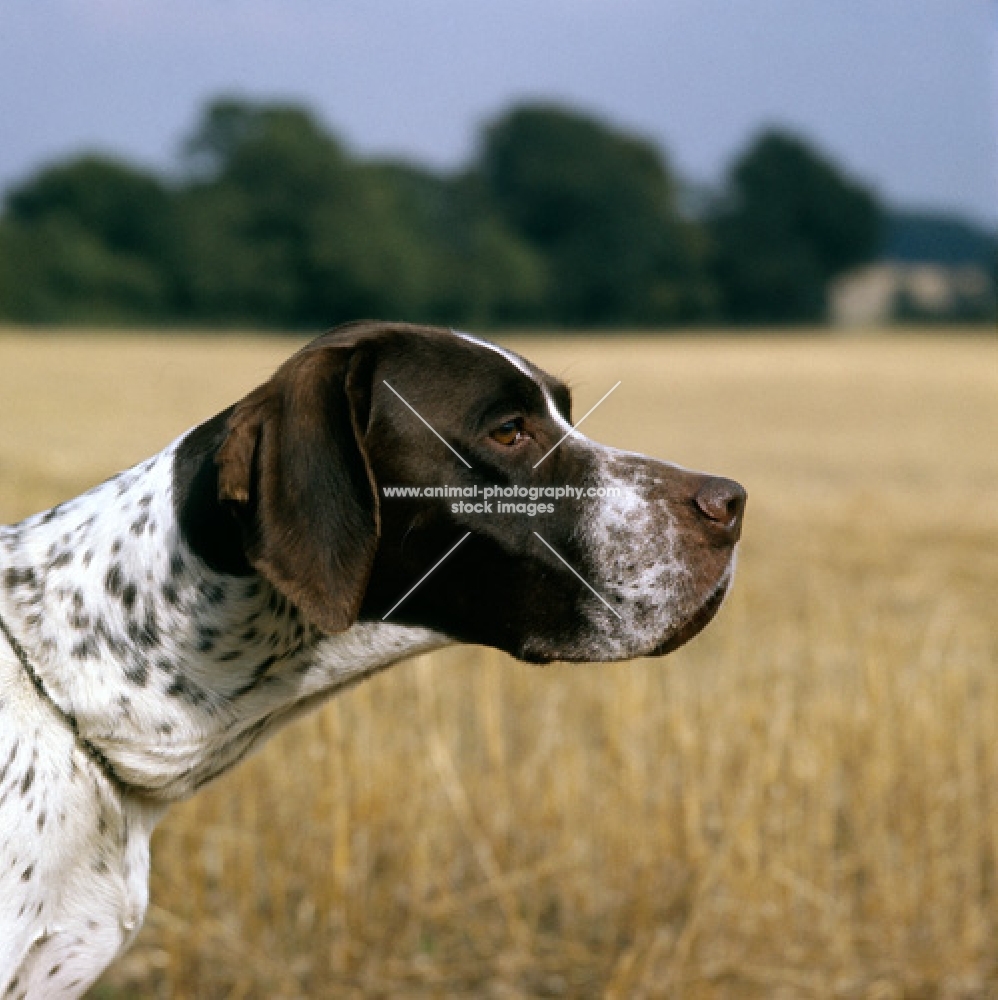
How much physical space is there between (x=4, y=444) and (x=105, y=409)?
187 inches

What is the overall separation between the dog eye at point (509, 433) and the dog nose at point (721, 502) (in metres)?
0.37

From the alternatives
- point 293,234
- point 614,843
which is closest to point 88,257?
point 293,234

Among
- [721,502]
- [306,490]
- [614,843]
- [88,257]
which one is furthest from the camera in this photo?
[88,257]

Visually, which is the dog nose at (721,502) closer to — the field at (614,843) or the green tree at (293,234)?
the field at (614,843)

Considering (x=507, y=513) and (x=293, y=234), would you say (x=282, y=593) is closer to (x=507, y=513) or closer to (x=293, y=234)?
(x=507, y=513)

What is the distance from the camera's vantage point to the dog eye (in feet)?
8.56

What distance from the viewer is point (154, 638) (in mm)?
2592

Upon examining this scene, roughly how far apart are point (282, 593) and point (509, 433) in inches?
21.7

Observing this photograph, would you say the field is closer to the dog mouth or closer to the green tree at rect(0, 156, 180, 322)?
the dog mouth

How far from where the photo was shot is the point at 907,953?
432cm

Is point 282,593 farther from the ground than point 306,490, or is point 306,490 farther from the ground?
point 306,490

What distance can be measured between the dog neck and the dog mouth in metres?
0.47

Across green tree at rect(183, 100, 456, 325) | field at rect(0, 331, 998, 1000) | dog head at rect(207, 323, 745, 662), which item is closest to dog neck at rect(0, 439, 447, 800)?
dog head at rect(207, 323, 745, 662)

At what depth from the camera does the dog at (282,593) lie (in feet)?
8.32
